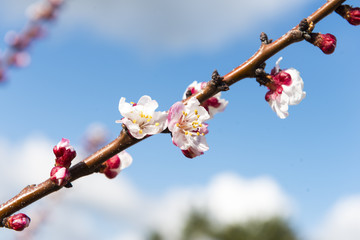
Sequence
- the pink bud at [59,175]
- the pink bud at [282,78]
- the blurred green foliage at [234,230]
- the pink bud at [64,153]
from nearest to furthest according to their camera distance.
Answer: the pink bud at [59,175]
the pink bud at [64,153]
the pink bud at [282,78]
the blurred green foliage at [234,230]

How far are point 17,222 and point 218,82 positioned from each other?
86 cm

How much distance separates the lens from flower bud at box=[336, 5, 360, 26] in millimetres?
1488

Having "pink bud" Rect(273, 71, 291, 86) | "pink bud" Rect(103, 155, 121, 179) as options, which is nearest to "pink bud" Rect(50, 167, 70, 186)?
"pink bud" Rect(103, 155, 121, 179)

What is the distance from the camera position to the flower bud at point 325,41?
1472mm

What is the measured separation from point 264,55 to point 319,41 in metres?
0.22

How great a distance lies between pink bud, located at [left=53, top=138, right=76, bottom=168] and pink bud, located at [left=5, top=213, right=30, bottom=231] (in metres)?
0.22

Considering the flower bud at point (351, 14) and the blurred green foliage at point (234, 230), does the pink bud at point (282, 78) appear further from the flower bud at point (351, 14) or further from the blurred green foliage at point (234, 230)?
the blurred green foliage at point (234, 230)

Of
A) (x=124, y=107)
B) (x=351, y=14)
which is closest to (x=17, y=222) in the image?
(x=124, y=107)

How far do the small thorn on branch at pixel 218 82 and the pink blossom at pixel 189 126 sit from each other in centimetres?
11

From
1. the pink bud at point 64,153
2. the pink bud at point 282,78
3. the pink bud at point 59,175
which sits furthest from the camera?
the pink bud at point 282,78

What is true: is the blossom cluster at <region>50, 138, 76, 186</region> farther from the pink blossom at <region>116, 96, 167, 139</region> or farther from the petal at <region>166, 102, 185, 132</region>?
the petal at <region>166, 102, 185, 132</region>

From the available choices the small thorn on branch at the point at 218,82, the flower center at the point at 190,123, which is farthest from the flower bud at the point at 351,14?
the flower center at the point at 190,123

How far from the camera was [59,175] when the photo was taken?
1330 mm

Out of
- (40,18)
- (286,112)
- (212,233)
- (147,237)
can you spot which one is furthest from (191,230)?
(286,112)
